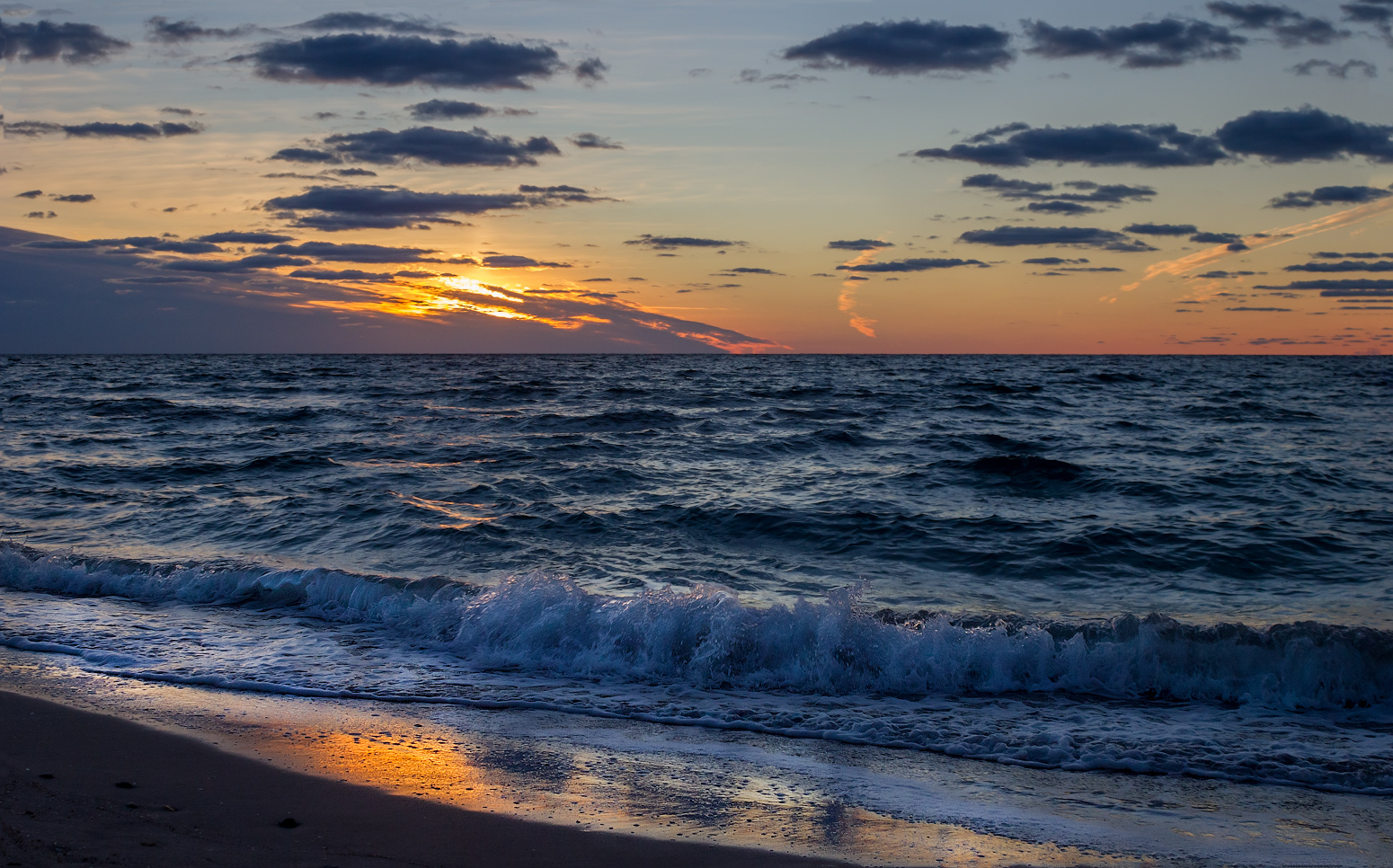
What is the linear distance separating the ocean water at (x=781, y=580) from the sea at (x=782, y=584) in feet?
0.15

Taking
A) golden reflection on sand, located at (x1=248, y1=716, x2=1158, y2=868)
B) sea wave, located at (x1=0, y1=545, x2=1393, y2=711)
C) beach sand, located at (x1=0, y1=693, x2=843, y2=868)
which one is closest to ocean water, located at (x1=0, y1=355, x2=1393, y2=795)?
sea wave, located at (x1=0, y1=545, x2=1393, y2=711)

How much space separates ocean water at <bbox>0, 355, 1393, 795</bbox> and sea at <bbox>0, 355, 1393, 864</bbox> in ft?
0.15

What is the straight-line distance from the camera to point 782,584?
998cm

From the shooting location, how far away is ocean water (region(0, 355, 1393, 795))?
6.63m

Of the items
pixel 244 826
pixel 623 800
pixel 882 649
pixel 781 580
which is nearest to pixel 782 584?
pixel 781 580

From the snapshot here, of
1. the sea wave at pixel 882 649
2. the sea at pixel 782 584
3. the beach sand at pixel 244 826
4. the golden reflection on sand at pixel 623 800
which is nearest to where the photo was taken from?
the beach sand at pixel 244 826

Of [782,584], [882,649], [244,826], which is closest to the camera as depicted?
[244,826]

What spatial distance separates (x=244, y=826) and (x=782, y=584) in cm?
662

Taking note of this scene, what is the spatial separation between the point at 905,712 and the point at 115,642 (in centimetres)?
690

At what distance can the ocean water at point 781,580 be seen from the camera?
6.63 meters

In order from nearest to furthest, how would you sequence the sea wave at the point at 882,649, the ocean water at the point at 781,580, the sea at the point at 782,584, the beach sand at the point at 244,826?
the beach sand at the point at 244,826 < the sea at the point at 782,584 < the ocean water at the point at 781,580 < the sea wave at the point at 882,649

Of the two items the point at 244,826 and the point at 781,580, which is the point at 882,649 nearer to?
the point at 781,580

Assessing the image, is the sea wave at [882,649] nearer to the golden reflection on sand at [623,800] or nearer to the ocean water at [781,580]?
the ocean water at [781,580]

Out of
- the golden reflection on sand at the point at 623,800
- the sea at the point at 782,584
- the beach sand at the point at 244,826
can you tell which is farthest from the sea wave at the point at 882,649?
the beach sand at the point at 244,826
